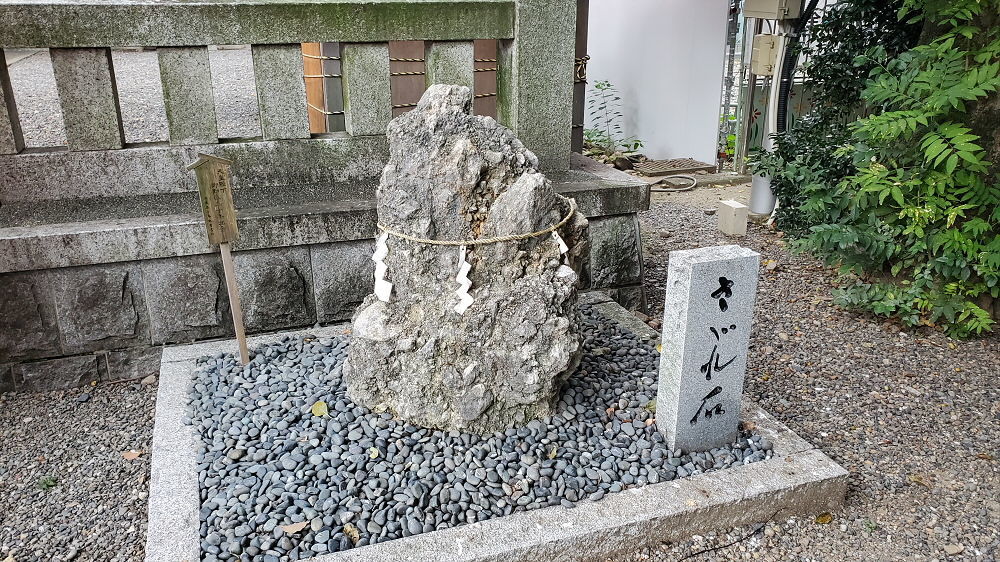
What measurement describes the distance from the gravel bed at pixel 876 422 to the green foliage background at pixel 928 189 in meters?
0.25

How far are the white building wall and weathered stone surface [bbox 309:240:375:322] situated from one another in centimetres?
566

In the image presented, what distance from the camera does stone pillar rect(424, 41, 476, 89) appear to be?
4457mm

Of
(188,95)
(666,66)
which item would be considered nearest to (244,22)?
(188,95)

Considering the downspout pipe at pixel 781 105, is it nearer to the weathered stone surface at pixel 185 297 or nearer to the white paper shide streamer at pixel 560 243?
the white paper shide streamer at pixel 560 243

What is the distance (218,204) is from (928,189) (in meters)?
4.05

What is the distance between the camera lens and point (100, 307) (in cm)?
403

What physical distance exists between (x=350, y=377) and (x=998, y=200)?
379 centimetres

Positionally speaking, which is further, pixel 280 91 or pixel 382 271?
pixel 280 91

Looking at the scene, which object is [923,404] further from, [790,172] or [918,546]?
[790,172]

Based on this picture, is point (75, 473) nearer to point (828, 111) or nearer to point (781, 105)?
point (828, 111)

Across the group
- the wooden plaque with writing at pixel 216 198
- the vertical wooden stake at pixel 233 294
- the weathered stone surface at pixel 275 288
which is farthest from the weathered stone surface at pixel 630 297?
the wooden plaque with writing at pixel 216 198

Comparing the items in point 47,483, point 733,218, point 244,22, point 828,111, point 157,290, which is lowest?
point 47,483

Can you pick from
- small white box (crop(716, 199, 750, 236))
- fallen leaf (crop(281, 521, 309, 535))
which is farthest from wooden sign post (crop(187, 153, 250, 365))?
small white box (crop(716, 199, 750, 236))

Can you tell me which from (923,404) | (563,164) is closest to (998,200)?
(923,404)
